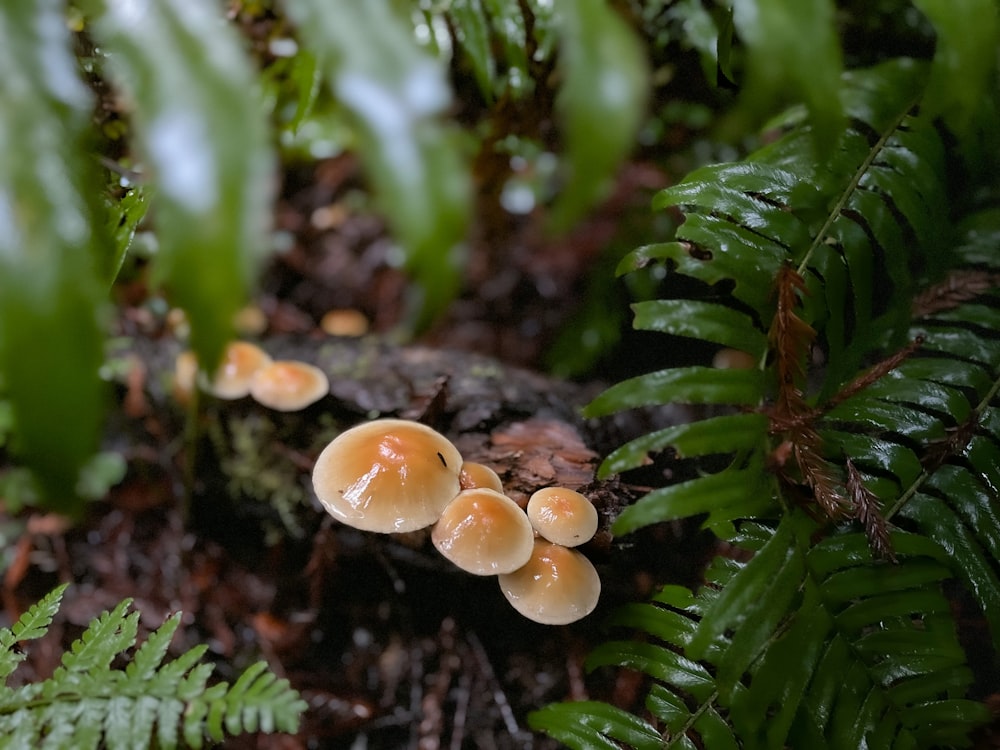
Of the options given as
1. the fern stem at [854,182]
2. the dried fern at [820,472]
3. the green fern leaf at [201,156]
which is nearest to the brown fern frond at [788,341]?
the dried fern at [820,472]

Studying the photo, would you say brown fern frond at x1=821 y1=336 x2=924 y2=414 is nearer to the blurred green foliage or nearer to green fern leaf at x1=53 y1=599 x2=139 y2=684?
the blurred green foliage

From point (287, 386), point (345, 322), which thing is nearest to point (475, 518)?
point (287, 386)

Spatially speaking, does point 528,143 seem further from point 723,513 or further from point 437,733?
point 437,733

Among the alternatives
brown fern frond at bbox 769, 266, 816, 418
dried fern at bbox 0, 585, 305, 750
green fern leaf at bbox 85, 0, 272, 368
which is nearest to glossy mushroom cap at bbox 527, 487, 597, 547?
brown fern frond at bbox 769, 266, 816, 418

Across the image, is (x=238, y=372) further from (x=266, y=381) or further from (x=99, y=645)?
(x=99, y=645)

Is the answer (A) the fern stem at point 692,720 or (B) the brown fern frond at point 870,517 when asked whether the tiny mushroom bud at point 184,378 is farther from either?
(B) the brown fern frond at point 870,517

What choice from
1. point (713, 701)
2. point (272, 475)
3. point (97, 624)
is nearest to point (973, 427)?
point (713, 701)
